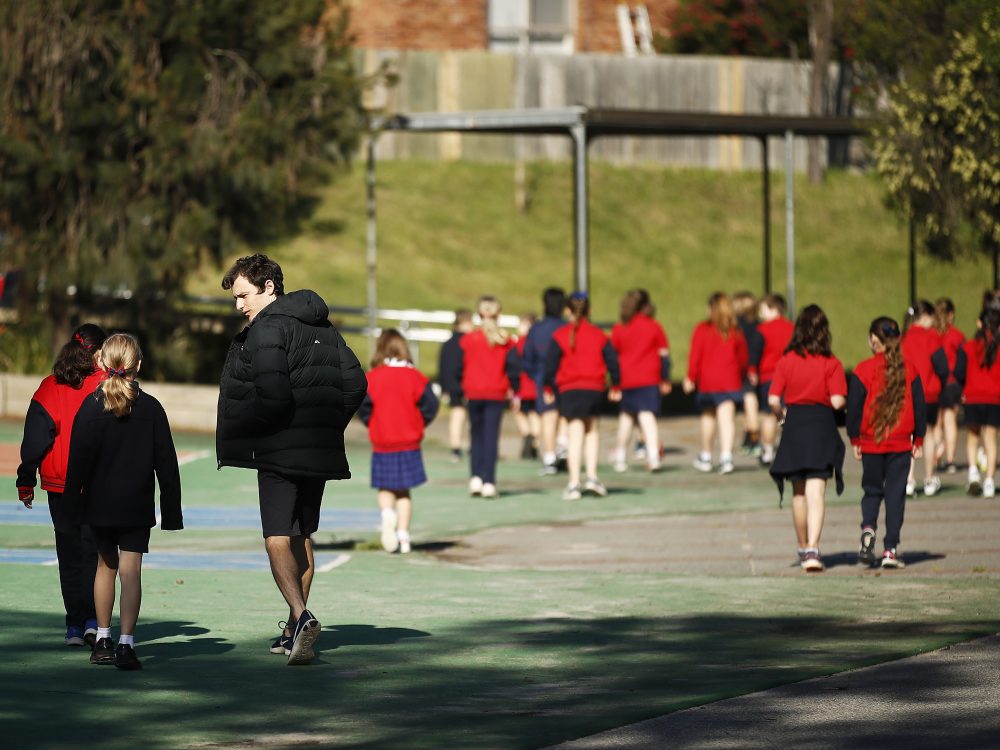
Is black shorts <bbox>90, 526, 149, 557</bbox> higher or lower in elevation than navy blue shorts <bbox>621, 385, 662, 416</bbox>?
lower

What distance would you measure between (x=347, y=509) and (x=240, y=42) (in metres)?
9.75

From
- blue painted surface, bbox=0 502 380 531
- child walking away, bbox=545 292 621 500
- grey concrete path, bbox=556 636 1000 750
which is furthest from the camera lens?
child walking away, bbox=545 292 621 500

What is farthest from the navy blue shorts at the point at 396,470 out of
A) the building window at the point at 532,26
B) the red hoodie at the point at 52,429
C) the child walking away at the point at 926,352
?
the building window at the point at 532,26

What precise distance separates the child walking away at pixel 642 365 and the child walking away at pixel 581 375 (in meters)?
1.53

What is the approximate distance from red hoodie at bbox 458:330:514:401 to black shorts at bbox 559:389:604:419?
0.62 meters

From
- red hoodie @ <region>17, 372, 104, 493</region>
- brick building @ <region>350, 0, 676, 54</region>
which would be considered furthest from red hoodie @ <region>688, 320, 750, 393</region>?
brick building @ <region>350, 0, 676, 54</region>

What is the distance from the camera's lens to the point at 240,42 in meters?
24.3

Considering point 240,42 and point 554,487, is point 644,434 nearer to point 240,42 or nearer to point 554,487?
point 554,487

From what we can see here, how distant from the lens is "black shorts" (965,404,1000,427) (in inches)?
657

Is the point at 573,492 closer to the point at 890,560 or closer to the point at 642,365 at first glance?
the point at 642,365

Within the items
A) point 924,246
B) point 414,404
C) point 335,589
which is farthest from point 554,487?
point 924,246

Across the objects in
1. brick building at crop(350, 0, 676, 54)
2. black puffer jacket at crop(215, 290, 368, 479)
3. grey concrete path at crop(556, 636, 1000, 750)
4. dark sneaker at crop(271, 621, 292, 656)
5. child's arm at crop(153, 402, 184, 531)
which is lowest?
grey concrete path at crop(556, 636, 1000, 750)

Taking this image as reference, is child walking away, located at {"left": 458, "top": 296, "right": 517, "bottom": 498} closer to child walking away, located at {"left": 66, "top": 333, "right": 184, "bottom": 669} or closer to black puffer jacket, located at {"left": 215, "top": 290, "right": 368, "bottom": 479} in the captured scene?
black puffer jacket, located at {"left": 215, "top": 290, "right": 368, "bottom": 479}

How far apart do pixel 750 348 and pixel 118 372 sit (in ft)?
40.1
